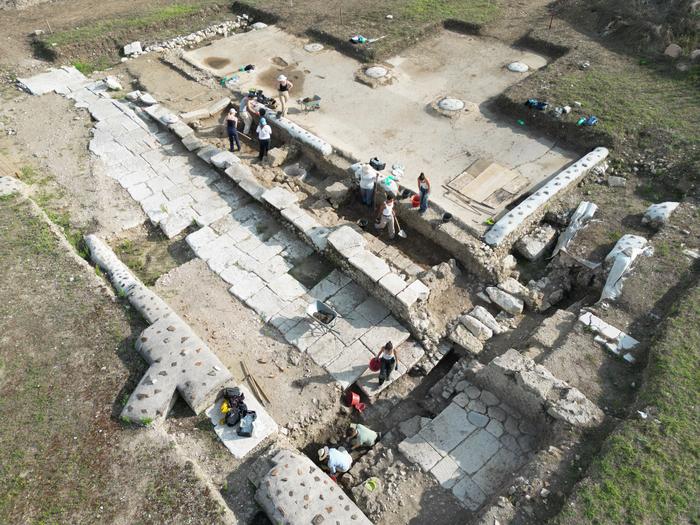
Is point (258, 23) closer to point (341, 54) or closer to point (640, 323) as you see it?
point (341, 54)

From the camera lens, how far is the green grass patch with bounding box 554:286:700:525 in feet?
17.9

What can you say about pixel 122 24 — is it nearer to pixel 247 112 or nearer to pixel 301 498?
pixel 247 112

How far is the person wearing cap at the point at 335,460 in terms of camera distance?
6887 mm

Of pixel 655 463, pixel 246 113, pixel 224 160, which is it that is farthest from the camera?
pixel 246 113

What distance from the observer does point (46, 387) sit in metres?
7.01

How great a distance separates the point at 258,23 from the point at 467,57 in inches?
324

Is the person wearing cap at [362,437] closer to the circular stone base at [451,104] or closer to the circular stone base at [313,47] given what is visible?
the circular stone base at [451,104]

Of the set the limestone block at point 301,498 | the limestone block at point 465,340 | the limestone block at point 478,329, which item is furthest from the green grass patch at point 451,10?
the limestone block at point 301,498

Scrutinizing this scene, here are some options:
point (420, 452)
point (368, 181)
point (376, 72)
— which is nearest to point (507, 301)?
point (420, 452)

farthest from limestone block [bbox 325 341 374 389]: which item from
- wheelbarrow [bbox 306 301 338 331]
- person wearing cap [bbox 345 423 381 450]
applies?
person wearing cap [bbox 345 423 381 450]

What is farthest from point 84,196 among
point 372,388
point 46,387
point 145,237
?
point 372,388

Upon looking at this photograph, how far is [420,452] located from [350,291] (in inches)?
132

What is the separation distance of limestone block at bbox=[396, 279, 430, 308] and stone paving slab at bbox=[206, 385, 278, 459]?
2.96m

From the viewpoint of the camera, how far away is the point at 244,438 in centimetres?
677
